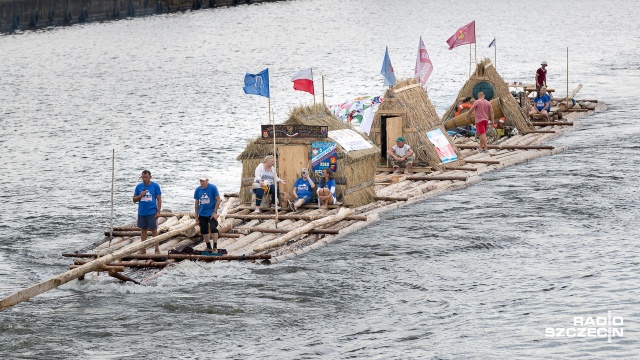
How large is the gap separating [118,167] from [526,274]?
2607cm

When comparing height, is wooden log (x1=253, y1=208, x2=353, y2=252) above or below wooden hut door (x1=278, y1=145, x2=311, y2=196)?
below

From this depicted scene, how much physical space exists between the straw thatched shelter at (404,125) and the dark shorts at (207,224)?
1247 centimetres

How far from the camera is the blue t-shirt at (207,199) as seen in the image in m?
29.7

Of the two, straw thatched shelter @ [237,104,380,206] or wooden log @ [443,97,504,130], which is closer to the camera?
straw thatched shelter @ [237,104,380,206]

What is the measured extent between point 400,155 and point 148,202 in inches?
508

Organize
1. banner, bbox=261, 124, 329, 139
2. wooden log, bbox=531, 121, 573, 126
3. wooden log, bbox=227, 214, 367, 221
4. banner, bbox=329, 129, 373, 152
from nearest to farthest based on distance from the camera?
wooden log, bbox=227, 214, 367, 221 < banner, bbox=261, 124, 329, 139 < banner, bbox=329, 129, 373, 152 < wooden log, bbox=531, 121, 573, 126

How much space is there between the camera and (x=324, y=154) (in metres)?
34.9

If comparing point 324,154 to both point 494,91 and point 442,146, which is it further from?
point 494,91

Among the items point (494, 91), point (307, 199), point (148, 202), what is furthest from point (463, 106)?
point (148, 202)

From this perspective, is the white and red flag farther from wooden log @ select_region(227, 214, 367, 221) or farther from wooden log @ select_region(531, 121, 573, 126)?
wooden log @ select_region(227, 214, 367, 221)

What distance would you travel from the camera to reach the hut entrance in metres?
41.2

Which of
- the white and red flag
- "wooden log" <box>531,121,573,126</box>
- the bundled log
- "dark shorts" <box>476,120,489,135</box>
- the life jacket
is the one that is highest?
the white and red flag

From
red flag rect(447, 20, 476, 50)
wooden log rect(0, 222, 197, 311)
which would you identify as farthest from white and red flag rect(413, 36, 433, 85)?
wooden log rect(0, 222, 197, 311)

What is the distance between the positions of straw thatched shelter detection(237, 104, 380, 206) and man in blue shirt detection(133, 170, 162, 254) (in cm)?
576
